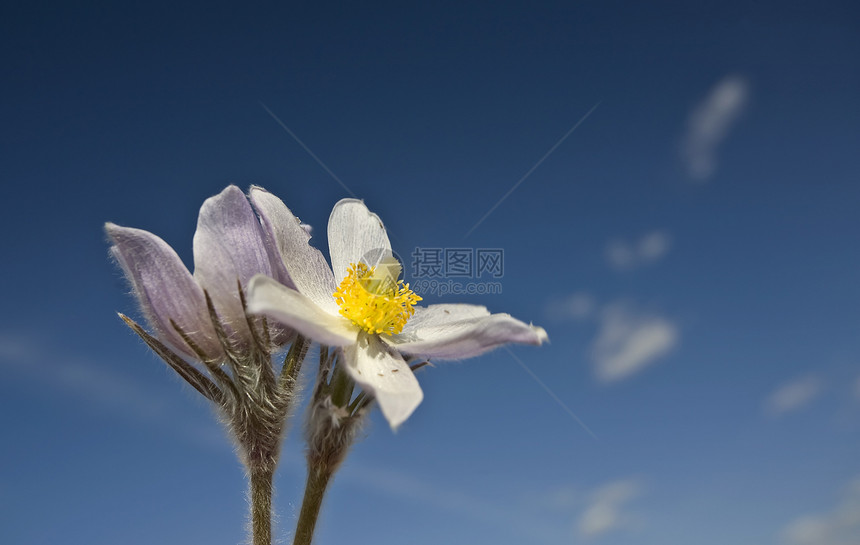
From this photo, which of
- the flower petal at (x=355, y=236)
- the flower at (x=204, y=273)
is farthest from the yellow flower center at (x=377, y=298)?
the flower at (x=204, y=273)

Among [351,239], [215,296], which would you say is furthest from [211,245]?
[351,239]

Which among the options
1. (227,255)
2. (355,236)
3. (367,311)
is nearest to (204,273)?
(227,255)

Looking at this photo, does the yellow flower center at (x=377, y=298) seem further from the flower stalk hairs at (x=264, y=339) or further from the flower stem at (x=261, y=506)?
the flower stem at (x=261, y=506)

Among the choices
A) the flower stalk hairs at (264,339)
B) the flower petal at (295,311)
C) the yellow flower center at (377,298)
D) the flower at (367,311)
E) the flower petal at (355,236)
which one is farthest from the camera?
the flower petal at (355,236)

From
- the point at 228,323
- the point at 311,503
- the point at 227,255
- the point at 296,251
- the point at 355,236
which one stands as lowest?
the point at 311,503

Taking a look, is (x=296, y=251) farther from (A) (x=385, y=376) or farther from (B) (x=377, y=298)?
(A) (x=385, y=376)

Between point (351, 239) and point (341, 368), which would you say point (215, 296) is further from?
point (351, 239)

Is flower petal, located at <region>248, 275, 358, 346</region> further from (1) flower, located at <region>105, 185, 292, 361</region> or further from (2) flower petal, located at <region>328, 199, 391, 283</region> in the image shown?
(2) flower petal, located at <region>328, 199, 391, 283</region>
